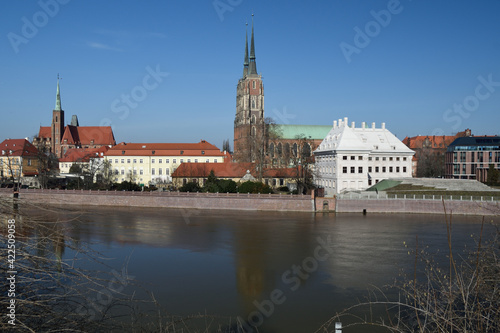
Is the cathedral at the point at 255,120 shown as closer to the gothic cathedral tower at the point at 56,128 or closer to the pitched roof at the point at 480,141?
the pitched roof at the point at 480,141

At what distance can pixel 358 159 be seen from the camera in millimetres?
50125

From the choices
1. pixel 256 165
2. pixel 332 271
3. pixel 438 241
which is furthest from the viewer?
pixel 256 165

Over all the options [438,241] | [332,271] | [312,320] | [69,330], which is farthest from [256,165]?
[69,330]

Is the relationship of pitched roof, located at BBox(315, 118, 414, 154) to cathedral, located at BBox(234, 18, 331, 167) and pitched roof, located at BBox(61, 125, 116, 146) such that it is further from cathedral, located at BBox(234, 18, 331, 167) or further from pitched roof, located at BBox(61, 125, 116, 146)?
pitched roof, located at BBox(61, 125, 116, 146)

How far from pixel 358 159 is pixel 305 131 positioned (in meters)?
43.5

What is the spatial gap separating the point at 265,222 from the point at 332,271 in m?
16.3

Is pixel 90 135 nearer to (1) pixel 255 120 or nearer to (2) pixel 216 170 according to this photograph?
(1) pixel 255 120

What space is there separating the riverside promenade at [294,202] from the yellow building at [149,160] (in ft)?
66.3

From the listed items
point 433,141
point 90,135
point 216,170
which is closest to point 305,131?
point 433,141

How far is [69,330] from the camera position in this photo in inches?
167

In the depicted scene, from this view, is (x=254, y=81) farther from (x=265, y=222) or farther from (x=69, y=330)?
(x=69, y=330)

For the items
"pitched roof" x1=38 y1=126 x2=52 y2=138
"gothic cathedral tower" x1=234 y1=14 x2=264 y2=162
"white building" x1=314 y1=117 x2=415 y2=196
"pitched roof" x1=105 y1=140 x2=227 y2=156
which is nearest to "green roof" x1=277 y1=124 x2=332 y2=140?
"gothic cathedral tower" x1=234 y1=14 x2=264 y2=162

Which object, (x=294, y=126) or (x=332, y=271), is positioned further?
(x=294, y=126)

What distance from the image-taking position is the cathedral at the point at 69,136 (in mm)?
95875
